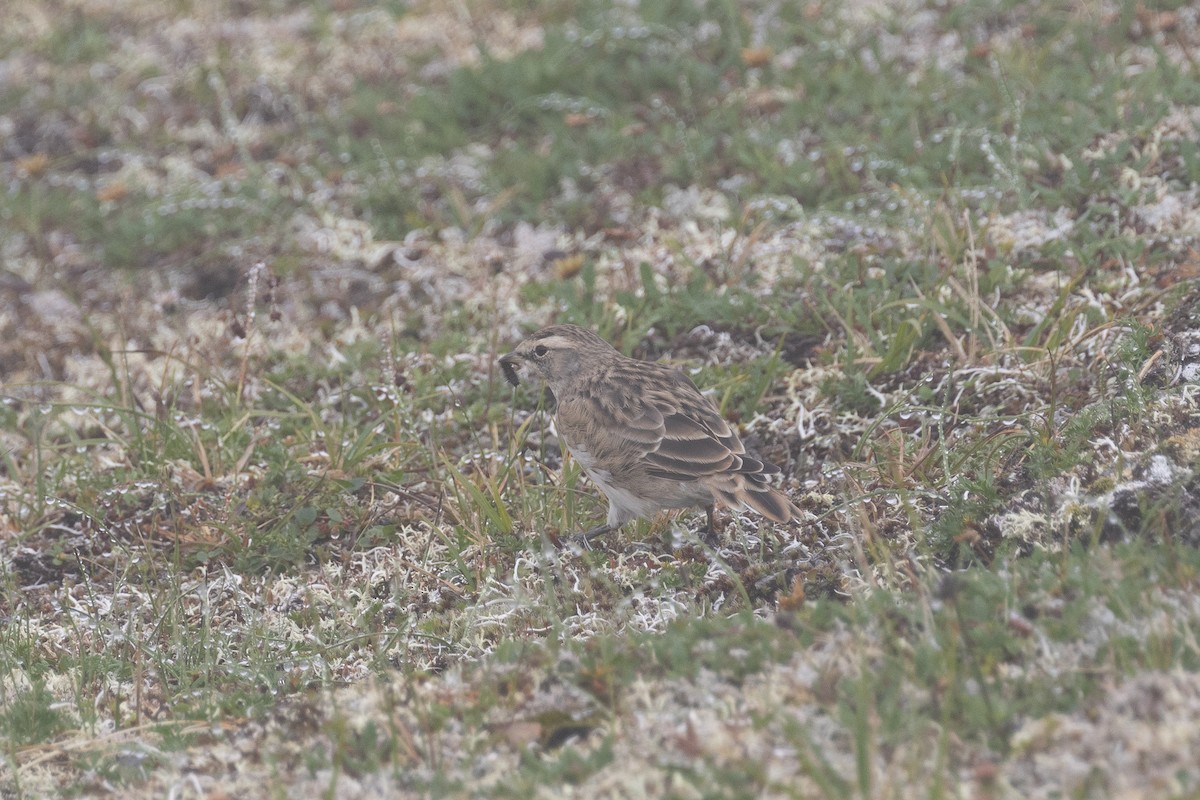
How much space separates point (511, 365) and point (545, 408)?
36 centimetres

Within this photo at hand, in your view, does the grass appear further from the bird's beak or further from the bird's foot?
the bird's beak

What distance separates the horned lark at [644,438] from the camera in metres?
6.60

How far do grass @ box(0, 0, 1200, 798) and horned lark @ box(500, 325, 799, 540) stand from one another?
320 millimetres

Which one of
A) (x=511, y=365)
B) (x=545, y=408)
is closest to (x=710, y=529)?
(x=545, y=408)

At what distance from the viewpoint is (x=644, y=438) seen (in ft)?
22.6

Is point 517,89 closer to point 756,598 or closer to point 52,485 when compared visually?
point 52,485

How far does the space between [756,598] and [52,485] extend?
169 inches

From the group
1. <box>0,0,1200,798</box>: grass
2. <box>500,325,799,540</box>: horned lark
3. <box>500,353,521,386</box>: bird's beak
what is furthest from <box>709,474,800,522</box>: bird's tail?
<box>500,353,521,386</box>: bird's beak

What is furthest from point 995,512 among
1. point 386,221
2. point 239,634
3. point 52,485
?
point 386,221

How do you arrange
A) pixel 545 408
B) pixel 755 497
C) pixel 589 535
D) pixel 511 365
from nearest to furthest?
1. pixel 755 497
2. pixel 589 535
3. pixel 511 365
4. pixel 545 408

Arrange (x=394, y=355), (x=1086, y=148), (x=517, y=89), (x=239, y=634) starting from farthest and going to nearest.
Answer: (x=517, y=89)
(x=1086, y=148)
(x=394, y=355)
(x=239, y=634)

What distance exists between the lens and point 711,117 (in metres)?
10.9

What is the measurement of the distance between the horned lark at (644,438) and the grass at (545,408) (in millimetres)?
320

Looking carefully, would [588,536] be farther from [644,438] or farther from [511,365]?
[511,365]
